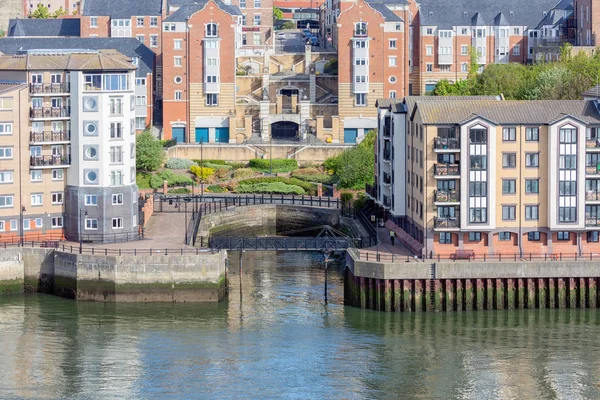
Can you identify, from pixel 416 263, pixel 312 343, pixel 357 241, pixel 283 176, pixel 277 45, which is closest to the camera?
pixel 312 343

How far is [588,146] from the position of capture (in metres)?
99.1

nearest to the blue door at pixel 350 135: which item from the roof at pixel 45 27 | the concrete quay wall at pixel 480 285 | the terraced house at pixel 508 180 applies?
the roof at pixel 45 27

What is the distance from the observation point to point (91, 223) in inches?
4129

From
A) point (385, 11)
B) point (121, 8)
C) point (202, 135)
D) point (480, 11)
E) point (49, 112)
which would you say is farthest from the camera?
point (480, 11)

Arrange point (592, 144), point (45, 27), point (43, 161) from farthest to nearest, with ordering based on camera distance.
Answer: point (45, 27), point (43, 161), point (592, 144)

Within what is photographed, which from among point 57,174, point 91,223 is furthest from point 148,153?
point 91,223

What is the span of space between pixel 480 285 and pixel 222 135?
69.1 metres

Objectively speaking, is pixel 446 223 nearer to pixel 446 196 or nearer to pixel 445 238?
pixel 445 238

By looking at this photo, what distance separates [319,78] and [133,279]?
71.6 metres

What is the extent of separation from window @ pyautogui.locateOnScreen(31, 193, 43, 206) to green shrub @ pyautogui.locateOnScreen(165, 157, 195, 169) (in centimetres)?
4268

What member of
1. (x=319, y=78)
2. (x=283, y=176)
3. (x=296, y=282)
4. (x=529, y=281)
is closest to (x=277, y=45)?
(x=319, y=78)

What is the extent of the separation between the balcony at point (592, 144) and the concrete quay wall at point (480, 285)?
7182mm

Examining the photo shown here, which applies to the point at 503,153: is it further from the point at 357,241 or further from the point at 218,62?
the point at 218,62

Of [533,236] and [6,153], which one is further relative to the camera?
[6,153]
